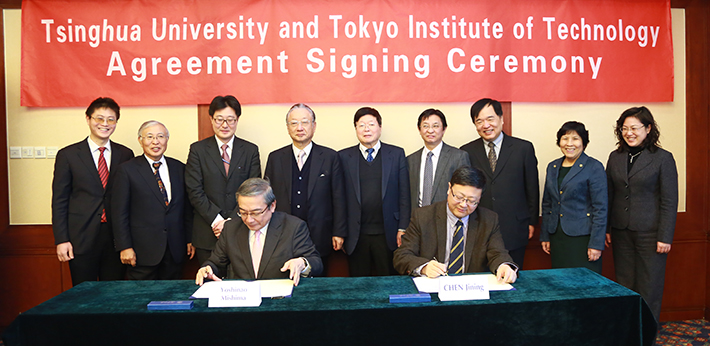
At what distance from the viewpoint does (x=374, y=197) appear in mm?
2955

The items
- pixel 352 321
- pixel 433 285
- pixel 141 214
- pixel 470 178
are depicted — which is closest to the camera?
pixel 352 321

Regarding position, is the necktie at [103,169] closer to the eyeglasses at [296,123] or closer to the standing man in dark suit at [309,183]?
the standing man in dark suit at [309,183]

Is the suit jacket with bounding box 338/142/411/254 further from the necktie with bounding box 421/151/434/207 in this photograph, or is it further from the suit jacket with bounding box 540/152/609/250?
the suit jacket with bounding box 540/152/609/250

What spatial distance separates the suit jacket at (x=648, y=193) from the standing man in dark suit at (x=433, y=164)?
1.13 m

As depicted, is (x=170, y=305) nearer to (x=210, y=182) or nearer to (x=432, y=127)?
(x=210, y=182)

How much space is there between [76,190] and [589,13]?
4248mm

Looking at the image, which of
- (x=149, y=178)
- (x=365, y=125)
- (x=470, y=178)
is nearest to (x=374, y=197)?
(x=365, y=125)

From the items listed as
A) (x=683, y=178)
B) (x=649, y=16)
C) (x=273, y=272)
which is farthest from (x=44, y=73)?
(x=683, y=178)

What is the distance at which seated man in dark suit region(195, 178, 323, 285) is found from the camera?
6.87 ft

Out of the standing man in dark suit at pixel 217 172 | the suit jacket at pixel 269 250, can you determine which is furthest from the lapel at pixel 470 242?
the standing man in dark suit at pixel 217 172

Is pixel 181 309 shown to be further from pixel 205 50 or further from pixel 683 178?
pixel 683 178

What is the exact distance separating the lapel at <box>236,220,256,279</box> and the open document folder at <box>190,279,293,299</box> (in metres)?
0.24

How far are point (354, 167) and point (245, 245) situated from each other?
110 centimetres

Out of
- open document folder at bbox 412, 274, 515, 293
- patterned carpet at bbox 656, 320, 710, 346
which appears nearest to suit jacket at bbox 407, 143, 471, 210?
open document folder at bbox 412, 274, 515, 293
